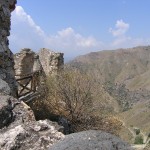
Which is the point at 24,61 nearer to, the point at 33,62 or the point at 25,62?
the point at 25,62

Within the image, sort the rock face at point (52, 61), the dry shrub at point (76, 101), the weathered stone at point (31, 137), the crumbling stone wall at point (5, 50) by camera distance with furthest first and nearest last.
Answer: the rock face at point (52, 61) → the dry shrub at point (76, 101) → the crumbling stone wall at point (5, 50) → the weathered stone at point (31, 137)

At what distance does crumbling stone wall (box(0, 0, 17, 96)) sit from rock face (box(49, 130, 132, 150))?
981 cm

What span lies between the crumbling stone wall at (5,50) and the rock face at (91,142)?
32.2ft

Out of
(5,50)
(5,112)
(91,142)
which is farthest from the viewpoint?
(5,50)

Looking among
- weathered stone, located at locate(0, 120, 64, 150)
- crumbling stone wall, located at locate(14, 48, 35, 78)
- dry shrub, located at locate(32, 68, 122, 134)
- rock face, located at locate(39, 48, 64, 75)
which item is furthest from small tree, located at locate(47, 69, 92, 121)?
weathered stone, located at locate(0, 120, 64, 150)

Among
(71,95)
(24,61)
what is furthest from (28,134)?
(24,61)

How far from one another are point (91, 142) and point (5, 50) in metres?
10.8

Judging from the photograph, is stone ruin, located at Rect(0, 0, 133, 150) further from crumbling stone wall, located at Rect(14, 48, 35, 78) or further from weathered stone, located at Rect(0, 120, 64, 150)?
crumbling stone wall, located at Rect(14, 48, 35, 78)

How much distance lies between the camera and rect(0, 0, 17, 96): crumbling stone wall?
16.9 metres

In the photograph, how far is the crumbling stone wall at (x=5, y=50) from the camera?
55.6ft

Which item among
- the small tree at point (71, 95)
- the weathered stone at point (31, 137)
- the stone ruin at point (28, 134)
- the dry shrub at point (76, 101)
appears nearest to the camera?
the stone ruin at point (28, 134)

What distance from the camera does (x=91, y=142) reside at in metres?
7.07

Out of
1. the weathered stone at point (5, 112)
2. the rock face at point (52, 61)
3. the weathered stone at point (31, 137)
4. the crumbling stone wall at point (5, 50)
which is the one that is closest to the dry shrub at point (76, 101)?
the crumbling stone wall at point (5, 50)

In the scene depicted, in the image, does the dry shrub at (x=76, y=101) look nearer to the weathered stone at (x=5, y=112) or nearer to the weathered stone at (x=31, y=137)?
the weathered stone at (x=5, y=112)
